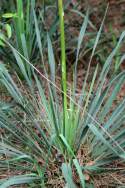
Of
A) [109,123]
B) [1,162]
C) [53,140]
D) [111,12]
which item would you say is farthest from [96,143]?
[111,12]

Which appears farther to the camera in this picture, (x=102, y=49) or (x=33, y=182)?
(x=102, y=49)

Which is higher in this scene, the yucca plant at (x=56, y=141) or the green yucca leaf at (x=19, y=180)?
the yucca plant at (x=56, y=141)

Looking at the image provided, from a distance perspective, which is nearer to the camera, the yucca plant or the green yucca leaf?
the green yucca leaf

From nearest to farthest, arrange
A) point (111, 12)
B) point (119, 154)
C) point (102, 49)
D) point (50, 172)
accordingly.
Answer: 1. point (119, 154)
2. point (50, 172)
3. point (102, 49)
4. point (111, 12)

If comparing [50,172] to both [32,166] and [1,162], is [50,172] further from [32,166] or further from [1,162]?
[1,162]

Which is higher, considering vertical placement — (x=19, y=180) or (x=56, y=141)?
(x=56, y=141)

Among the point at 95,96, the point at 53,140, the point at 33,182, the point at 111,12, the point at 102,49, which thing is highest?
the point at 111,12

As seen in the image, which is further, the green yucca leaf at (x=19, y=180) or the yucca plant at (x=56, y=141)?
the yucca plant at (x=56, y=141)

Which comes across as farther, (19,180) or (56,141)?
(56,141)

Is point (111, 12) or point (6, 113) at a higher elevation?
point (111, 12)

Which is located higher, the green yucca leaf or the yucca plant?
the yucca plant

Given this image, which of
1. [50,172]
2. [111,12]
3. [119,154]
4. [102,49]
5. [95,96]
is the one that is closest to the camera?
[119,154]
